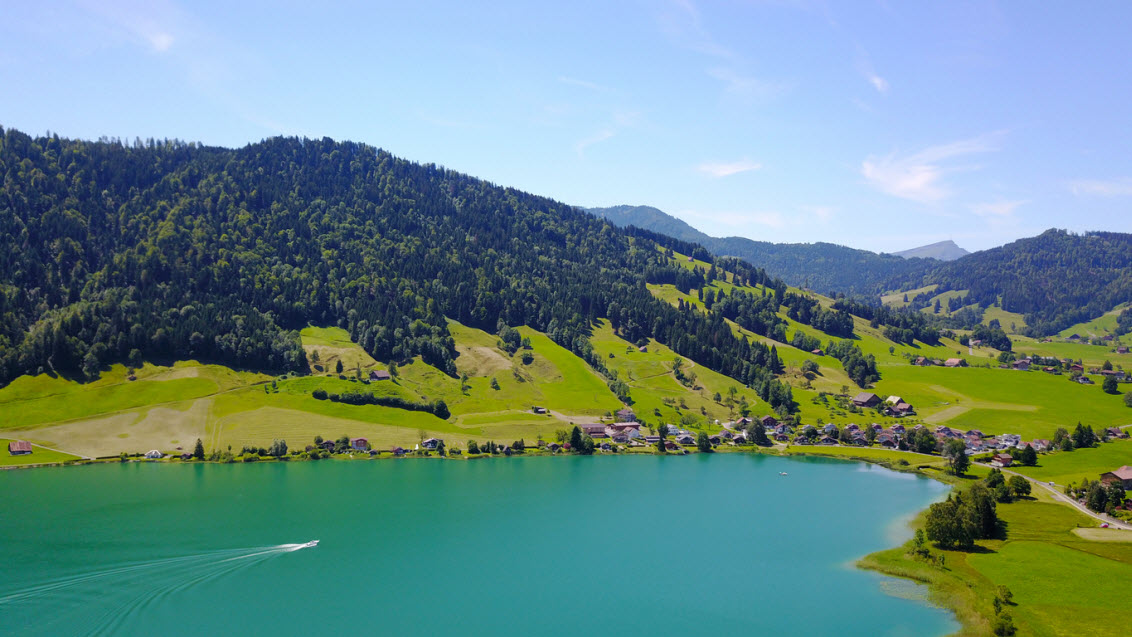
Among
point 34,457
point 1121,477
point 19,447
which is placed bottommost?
point 1121,477

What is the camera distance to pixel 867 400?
137 metres

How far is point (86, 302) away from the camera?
413ft

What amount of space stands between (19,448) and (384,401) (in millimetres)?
49359

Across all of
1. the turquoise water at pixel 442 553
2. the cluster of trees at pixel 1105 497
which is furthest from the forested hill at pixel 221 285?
the cluster of trees at pixel 1105 497

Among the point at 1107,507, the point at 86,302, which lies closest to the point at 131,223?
the point at 86,302

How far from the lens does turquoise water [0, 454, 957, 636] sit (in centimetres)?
4400

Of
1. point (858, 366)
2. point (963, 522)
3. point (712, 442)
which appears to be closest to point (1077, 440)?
point (712, 442)

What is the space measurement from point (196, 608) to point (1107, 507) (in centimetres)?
8202

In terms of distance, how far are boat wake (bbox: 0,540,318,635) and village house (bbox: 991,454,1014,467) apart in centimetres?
9232

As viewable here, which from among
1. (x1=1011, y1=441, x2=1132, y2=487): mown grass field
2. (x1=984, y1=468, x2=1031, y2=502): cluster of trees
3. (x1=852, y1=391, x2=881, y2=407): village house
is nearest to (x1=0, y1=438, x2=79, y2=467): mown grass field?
(x1=984, y1=468, x2=1031, y2=502): cluster of trees

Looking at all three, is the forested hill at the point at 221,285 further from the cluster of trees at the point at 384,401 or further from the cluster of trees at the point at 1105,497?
the cluster of trees at the point at 1105,497

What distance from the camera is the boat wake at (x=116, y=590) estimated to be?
138ft

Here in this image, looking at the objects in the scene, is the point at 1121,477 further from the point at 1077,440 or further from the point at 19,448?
the point at 19,448

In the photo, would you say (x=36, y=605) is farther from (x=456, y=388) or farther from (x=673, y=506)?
(x=456, y=388)
